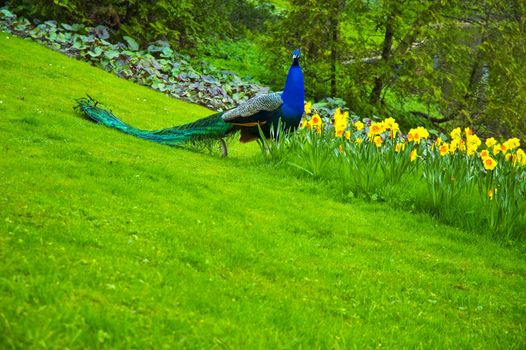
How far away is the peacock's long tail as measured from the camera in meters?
8.10

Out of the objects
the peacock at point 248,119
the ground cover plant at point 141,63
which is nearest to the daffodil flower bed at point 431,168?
the peacock at point 248,119

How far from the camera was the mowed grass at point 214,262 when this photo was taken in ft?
9.57

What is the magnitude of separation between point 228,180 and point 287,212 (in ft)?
3.73

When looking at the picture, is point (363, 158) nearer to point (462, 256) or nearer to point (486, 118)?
point (462, 256)

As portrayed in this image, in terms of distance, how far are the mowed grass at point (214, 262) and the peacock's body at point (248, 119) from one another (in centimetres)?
88

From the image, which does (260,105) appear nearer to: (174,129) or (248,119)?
(248,119)

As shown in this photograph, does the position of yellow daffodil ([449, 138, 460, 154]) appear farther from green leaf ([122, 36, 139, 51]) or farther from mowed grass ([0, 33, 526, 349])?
green leaf ([122, 36, 139, 51])

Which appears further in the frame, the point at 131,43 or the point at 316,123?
the point at 131,43

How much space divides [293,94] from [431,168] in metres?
2.04

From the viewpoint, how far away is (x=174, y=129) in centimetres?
834

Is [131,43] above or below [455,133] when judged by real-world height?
above

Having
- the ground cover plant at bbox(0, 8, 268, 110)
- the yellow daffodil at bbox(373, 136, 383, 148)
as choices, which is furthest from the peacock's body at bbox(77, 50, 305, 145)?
the ground cover plant at bbox(0, 8, 268, 110)

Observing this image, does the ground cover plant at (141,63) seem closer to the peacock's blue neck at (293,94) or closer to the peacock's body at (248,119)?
the peacock's body at (248,119)

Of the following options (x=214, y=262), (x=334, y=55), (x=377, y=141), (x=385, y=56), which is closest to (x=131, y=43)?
(x=334, y=55)
